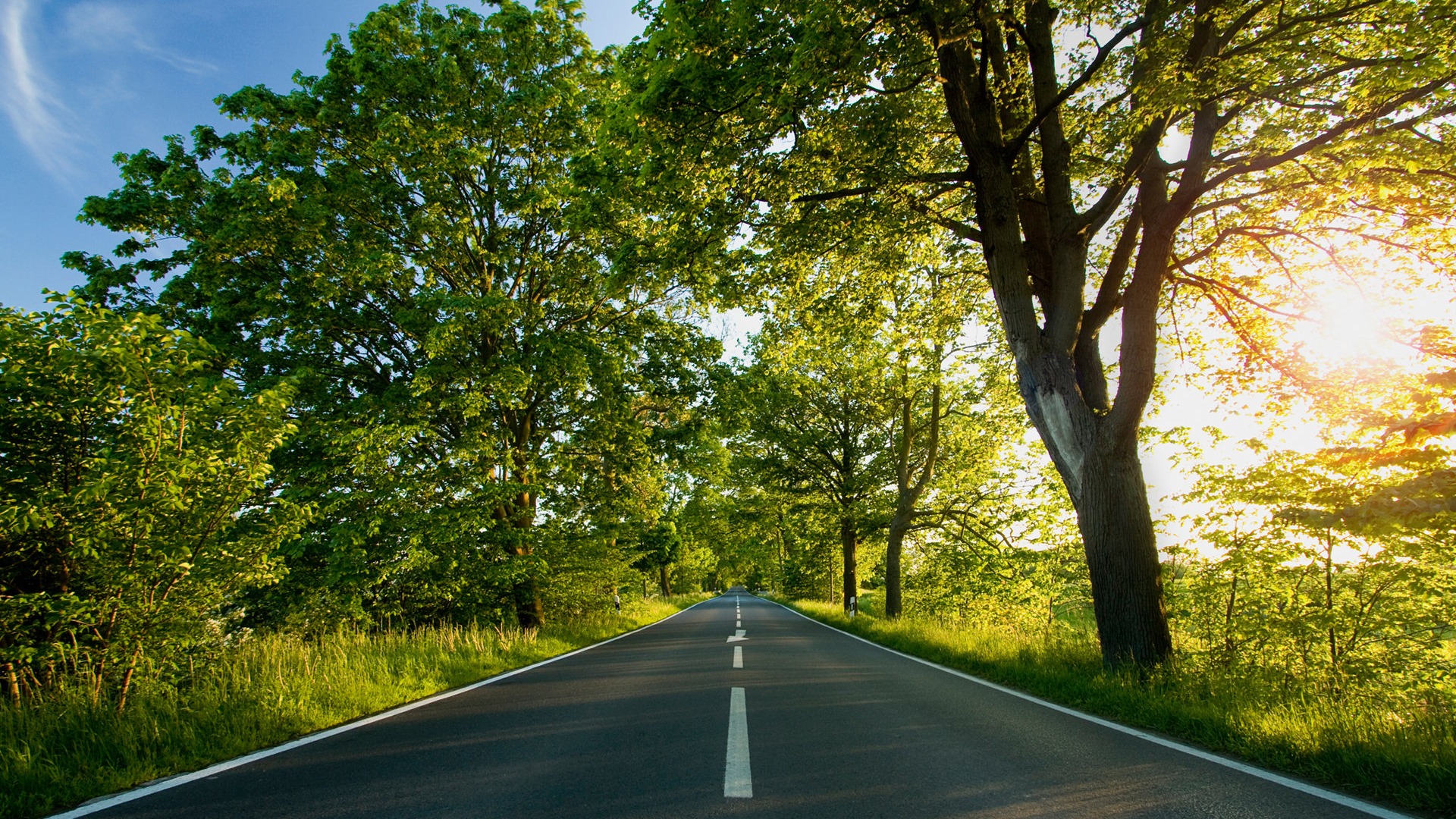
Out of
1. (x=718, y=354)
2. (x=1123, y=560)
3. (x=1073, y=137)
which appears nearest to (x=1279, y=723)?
(x=1123, y=560)

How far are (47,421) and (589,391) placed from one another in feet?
28.5

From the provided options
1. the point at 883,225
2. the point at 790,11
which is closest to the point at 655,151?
the point at 790,11

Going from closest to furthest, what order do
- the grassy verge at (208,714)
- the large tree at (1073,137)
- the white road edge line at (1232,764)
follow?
the white road edge line at (1232,764) → the grassy verge at (208,714) → the large tree at (1073,137)

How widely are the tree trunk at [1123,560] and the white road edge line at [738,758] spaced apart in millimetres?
4274

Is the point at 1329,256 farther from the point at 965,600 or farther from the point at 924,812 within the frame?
the point at 965,600

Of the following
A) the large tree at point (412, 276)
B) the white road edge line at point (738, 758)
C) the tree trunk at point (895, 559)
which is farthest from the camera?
the tree trunk at point (895, 559)

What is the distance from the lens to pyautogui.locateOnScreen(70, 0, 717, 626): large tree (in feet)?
36.6

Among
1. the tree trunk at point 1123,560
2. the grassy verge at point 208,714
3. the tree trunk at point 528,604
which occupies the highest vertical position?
the tree trunk at point 1123,560

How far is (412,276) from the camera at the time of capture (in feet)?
41.0

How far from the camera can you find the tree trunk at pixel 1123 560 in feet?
21.1

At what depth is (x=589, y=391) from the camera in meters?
13.3

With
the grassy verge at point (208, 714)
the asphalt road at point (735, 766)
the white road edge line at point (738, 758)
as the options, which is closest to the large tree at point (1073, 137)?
the asphalt road at point (735, 766)

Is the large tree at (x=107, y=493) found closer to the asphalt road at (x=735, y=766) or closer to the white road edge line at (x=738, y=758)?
the asphalt road at (x=735, y=766)

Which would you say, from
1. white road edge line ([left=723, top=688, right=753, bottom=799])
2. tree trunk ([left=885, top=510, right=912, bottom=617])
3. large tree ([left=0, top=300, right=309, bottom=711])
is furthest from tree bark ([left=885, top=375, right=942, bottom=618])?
large tree ([left=0, top=300, right=309, bottom=711])
